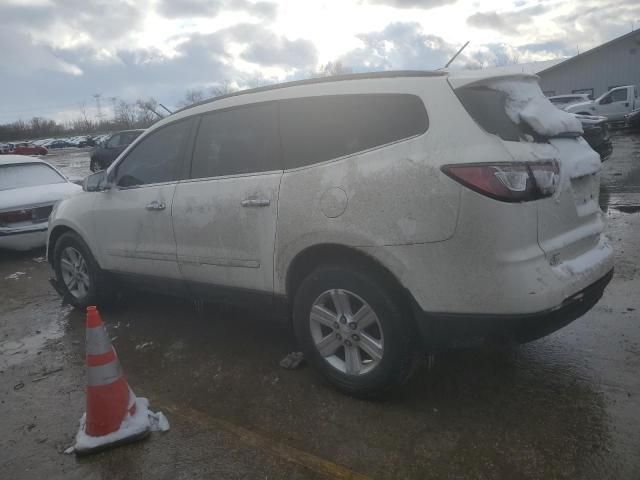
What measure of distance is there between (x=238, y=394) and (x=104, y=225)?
7.09 ft

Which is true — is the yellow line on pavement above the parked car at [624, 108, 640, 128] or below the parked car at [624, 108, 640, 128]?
below

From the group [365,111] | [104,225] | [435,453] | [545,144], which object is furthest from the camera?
[104,225]

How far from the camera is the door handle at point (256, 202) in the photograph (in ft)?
11.0

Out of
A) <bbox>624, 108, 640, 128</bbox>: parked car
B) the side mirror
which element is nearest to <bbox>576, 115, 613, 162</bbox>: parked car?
the side mirror

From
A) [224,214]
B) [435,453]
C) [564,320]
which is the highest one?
[224,214]

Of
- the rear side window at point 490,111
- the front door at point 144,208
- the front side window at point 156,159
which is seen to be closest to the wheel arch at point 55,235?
the front door at point 144,208

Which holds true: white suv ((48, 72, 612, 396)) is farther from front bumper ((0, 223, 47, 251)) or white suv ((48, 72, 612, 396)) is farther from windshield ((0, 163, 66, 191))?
windshield ((0, 163, 66, 191))

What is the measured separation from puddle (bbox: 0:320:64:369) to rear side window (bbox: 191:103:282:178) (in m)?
2.07

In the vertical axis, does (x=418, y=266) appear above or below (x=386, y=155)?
below

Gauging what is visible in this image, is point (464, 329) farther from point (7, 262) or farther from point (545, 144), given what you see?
point (7, 262)

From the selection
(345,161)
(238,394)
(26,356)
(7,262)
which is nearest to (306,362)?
(238,394)

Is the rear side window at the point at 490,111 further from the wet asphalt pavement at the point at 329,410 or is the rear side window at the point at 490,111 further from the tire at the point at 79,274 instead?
the tire at the point at 79,274

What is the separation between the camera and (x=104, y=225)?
467 cm

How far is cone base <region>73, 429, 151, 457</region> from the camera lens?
2857 mm
